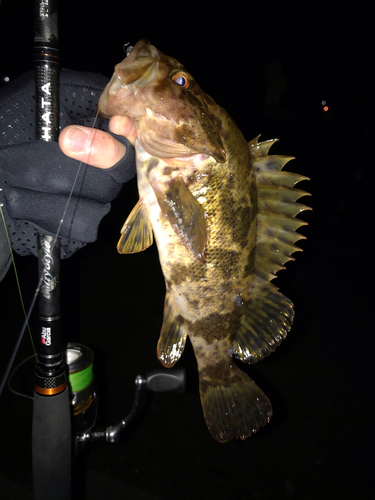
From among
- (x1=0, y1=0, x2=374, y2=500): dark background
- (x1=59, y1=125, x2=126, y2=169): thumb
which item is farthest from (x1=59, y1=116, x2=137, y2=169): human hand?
(x1=0, y1=0, x2=374, y2=500): dark background

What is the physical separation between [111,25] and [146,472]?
7256 mm

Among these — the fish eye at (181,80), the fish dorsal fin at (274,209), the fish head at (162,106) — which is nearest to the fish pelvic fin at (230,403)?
the fish dorsal fin at (274,209)

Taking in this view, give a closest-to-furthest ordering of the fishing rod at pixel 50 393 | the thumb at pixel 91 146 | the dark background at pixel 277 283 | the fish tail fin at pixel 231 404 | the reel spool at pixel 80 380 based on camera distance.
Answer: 1. the thumb at pixel 91 146
2. the fishing rod at pixel 50 393
3. the fish tail fin at pixel 231 404
4. the reel spool at pixel 80 380
5. the dark background at pixel 277 283

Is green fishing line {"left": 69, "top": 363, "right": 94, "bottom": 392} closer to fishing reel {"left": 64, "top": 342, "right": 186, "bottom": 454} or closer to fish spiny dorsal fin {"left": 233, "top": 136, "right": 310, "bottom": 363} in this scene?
fishing reel {"left": 64, "top": 342, "right": 186, "bottom": 454}

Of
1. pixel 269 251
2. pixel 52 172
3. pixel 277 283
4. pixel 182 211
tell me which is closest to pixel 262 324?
pixel 269 251

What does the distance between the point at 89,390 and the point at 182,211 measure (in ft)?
3.97

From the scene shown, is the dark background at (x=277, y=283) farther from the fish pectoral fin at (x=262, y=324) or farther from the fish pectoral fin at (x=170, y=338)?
the fish pectoral fin at (x=262, y=324)

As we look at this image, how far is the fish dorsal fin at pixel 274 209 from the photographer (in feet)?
5.18

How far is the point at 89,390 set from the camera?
1862 millimetres

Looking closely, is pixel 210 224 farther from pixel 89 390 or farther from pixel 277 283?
pixel 277 283

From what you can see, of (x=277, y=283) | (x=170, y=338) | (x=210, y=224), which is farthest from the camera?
(x=277, y=283)

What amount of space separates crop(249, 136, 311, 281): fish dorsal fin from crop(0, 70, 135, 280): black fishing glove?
64 cm

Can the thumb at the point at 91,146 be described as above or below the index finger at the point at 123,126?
below

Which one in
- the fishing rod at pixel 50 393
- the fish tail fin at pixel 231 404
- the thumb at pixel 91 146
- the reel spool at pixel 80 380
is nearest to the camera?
the thumb at pixel 91 146
